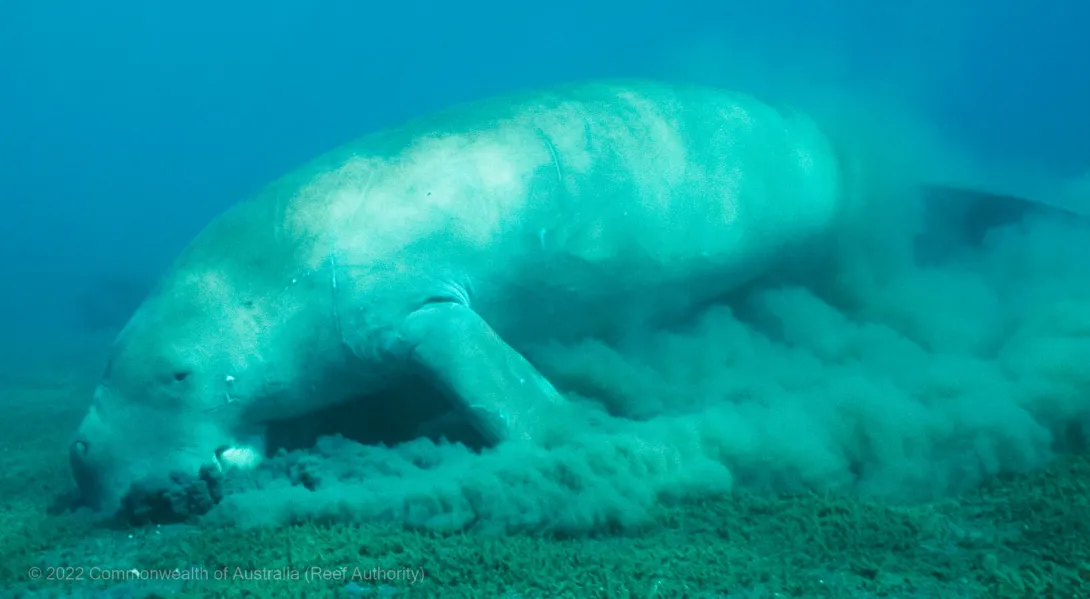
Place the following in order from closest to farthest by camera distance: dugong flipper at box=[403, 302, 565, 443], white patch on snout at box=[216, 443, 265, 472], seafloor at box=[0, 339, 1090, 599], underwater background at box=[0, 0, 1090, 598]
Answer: seafloor at box=[0, 339, 1090, 599] < underwater background at box=[0, 0, 1090, 598] < dugong flipper at box=[403, 302, 565, 443] < white patch on snout at box=[216, 443, 265, 472]

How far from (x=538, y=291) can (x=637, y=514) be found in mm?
1884

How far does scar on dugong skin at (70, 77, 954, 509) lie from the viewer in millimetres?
3812

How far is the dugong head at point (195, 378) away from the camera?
377 cm

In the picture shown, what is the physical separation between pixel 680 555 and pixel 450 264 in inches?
86.4

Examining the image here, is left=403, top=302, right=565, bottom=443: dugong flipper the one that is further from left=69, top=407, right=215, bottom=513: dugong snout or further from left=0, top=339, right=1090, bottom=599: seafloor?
left=69, top=407, right=215, bottom=513: dugong snout

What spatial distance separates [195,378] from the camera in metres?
3.82

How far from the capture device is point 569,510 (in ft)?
9.99

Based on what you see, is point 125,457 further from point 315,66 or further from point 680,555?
point 315,66

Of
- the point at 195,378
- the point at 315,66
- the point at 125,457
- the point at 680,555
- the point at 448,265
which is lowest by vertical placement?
the point at 680,555

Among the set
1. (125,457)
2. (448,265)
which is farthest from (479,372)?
(125,457)

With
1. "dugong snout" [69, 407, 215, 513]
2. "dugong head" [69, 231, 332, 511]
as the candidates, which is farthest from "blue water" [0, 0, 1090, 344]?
"dugong snout" [69, 407, 215, 513]

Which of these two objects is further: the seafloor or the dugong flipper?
the dugong flipper

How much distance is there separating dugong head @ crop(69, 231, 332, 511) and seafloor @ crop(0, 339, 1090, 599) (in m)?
0.38

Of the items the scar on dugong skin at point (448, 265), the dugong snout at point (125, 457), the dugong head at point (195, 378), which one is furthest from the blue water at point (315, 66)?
the dugong snout at point (125, 457)
